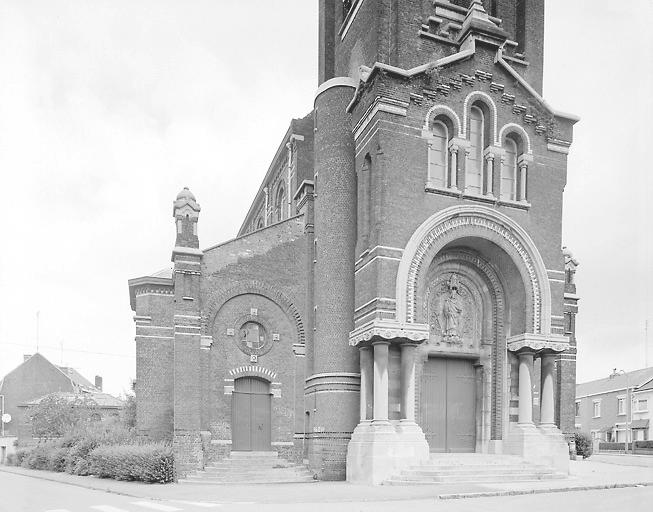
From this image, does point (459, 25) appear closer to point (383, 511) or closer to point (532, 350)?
point (532, 350)

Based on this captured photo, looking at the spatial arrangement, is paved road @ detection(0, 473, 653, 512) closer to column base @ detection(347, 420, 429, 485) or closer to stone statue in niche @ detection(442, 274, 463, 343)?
column base @ detection(347, 420, 429, 485)

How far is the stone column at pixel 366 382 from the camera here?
2022cm

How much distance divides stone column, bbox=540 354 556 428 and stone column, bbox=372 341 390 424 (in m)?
5.62

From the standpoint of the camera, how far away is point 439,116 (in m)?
21.6

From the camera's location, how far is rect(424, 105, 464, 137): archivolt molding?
69.3 ft

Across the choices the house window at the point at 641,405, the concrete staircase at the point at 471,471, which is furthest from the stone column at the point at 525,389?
the house window at the point at 641,405

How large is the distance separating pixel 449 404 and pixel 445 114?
956 centimetres

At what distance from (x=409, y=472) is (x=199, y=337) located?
9.26 meters

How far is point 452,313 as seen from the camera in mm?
21953

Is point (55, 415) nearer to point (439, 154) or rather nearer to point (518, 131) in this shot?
point (439, 154)

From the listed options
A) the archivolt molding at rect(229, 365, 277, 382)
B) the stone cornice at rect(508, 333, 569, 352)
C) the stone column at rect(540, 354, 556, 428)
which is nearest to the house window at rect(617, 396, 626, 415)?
the stone column at rect(540, 354, 556, 428)

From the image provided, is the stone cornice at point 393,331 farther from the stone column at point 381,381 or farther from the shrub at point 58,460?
the shrub at point 58,460

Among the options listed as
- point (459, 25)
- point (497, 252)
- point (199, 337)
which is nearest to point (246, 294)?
point (199, 337)

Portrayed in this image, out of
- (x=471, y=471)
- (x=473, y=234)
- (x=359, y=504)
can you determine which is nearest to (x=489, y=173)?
(x=473, y=234)
